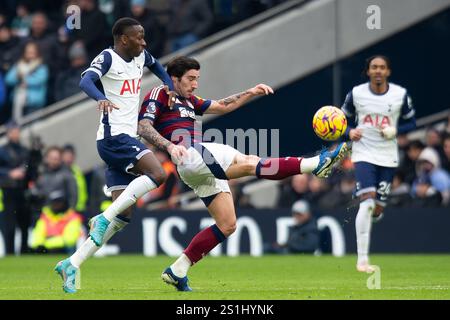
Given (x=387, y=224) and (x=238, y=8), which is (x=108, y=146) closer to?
(x=387, y=224)

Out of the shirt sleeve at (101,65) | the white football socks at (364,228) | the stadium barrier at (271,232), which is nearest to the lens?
the shirt sleeve at (101,65)

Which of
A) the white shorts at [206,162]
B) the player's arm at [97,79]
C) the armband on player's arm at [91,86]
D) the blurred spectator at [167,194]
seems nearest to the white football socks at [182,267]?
the white shorts at [206,162]

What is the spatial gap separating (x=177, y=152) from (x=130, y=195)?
1.82 ft

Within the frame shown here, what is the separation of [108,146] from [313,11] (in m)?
8.73

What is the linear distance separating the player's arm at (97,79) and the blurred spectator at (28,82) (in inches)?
343

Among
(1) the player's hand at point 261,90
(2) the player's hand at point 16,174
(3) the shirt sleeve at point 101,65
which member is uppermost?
(3) the shirt sleeve at point 101,65

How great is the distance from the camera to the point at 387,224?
17438mm

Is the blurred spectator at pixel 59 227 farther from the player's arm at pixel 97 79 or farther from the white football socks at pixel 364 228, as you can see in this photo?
the player's arm at pixel 97 79

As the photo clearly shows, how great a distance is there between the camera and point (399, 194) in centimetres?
1766

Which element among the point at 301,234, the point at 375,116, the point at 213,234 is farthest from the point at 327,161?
the point at 301,234

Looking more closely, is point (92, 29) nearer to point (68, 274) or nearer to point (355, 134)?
point (355, 134)

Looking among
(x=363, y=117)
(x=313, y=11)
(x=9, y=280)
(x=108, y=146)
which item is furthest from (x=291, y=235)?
(x=108, y=146)

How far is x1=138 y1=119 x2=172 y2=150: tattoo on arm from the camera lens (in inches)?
388

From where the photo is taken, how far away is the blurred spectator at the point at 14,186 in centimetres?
1770
